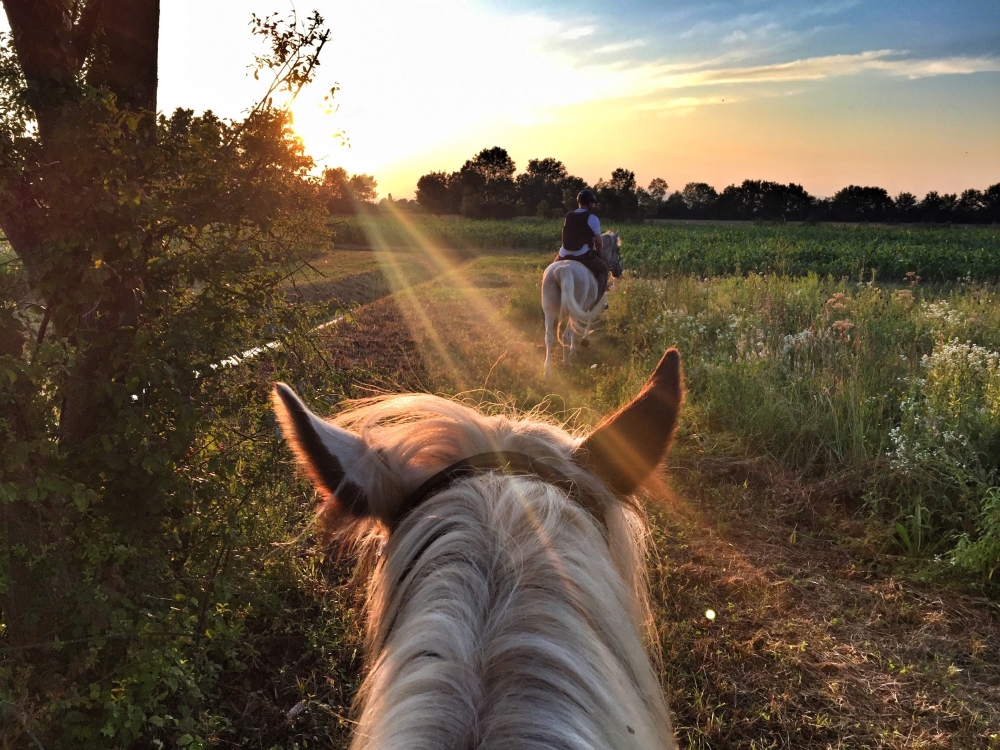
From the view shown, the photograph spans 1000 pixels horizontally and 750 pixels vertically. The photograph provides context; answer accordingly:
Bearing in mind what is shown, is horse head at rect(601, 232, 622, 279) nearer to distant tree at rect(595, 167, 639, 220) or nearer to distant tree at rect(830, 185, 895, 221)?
distant tree at rect(595, 167, 639, 220)

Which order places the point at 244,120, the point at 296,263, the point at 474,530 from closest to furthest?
the point at 474,530
the point at 244,120
the point at 296,263

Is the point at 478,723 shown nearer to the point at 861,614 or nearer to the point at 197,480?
the point at 197,480

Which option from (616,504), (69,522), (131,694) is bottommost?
(131,694)

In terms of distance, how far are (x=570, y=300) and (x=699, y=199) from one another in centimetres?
6983

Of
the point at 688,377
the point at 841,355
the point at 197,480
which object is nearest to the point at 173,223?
the point at 197,480

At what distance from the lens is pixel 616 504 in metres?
1.42

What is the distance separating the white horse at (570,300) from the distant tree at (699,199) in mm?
65252

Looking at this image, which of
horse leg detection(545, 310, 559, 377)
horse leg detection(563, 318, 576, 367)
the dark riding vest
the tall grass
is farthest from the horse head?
the tall grass

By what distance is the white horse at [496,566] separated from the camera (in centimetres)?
84

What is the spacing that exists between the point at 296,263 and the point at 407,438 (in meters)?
1.48

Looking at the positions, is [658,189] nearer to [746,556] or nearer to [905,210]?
[905,210]

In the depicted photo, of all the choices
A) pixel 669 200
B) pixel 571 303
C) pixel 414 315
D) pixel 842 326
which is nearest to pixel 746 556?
pixel 842 326

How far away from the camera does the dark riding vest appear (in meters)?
9.38

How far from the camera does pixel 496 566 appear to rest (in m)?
1.04
